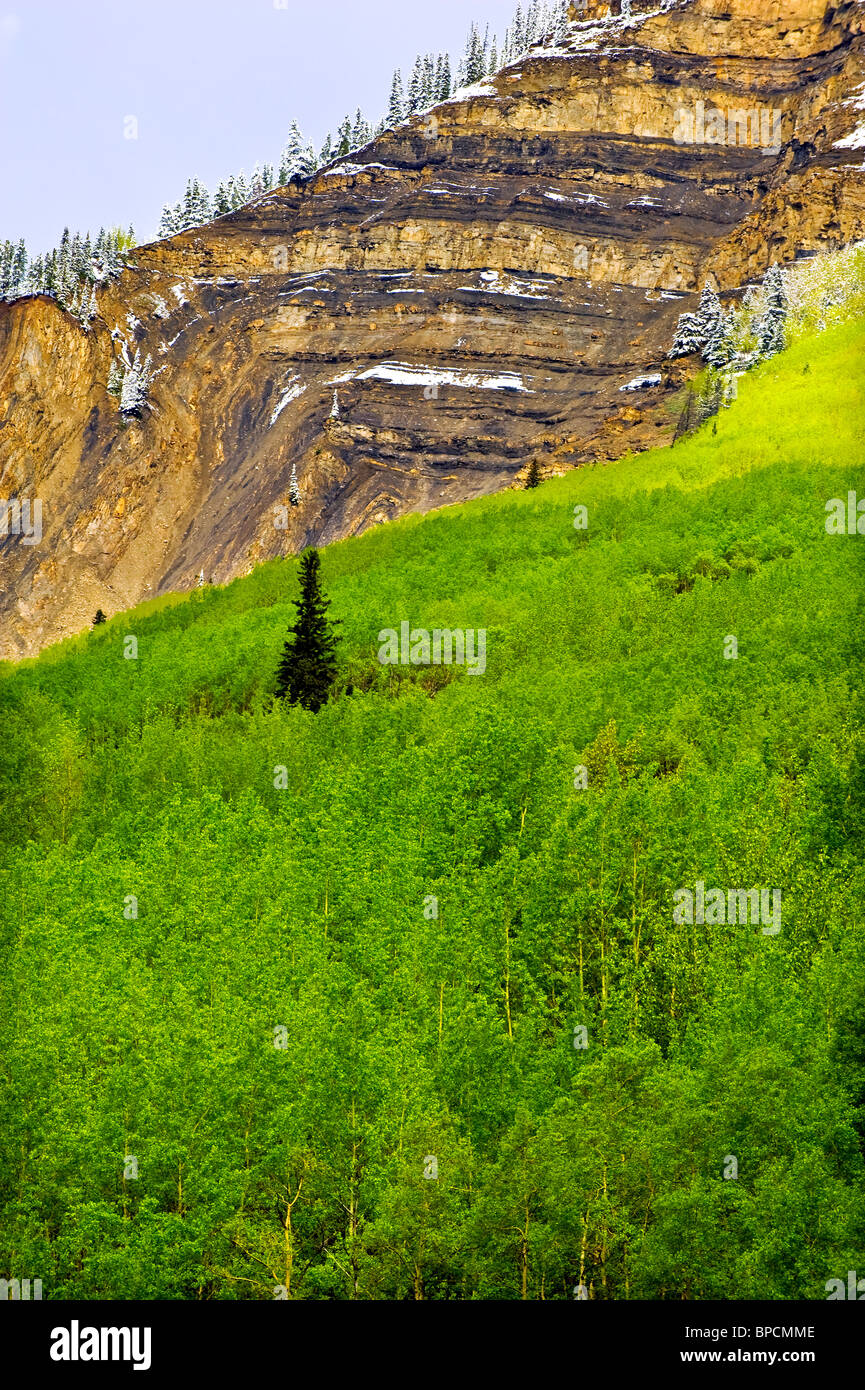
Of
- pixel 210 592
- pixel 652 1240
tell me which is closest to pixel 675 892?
pixel 652 1240

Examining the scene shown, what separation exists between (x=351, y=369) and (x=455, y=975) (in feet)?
479

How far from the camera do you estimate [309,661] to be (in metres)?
85.9

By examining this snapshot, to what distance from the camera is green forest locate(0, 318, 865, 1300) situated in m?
32.2

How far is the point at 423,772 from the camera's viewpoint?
64188 millimetres

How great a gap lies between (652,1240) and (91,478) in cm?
16061

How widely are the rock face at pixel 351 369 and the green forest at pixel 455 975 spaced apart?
248 ft

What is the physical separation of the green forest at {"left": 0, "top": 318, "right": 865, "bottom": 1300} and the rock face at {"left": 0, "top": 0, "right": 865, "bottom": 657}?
75.7 meters

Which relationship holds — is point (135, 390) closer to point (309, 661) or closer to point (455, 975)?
point (309, 661)

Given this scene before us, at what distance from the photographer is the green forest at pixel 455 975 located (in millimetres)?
32156

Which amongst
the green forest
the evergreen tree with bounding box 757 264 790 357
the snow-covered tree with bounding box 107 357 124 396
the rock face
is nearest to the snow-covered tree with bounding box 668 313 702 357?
the rock face

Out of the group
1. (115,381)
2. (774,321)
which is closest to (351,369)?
(115,381)

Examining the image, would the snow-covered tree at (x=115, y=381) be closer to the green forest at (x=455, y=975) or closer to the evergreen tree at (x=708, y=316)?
the evergreen tree at (x=708, y=316)

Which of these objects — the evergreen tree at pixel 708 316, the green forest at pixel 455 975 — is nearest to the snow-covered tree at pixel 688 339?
the evergreen tree at pixel 708 316

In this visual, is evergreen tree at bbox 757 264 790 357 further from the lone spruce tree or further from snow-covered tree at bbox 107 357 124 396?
the lone spruce tree
